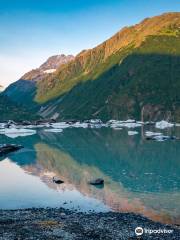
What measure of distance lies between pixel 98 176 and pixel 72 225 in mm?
38945

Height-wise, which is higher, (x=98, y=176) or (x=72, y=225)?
(x=72, y=225)

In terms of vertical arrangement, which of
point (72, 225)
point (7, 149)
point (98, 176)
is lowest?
point (98, 176)

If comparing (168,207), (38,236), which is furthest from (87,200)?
(38,236)

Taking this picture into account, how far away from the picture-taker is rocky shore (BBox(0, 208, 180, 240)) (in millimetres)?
38688

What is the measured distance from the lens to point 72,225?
1702 inches

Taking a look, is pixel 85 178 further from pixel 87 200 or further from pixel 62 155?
pixel 62 155

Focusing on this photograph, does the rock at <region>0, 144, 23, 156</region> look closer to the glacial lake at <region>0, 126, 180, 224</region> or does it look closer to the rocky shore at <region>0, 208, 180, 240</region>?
the glacial lake at <region>0, 126, 180, 224</region>

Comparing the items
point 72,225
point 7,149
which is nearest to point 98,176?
point 72,225

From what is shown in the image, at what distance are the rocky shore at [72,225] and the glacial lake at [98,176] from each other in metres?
4.33

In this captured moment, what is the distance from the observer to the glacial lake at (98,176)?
57219mm

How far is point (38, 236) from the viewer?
3778cm

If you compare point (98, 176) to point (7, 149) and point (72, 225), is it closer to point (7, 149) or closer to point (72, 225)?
point (72, 225)

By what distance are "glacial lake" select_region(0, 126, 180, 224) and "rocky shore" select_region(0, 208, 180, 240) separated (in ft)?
14.2

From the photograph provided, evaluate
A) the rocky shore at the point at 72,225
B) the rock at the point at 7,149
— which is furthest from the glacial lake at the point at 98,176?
the rocky shore at the point at 72,225
